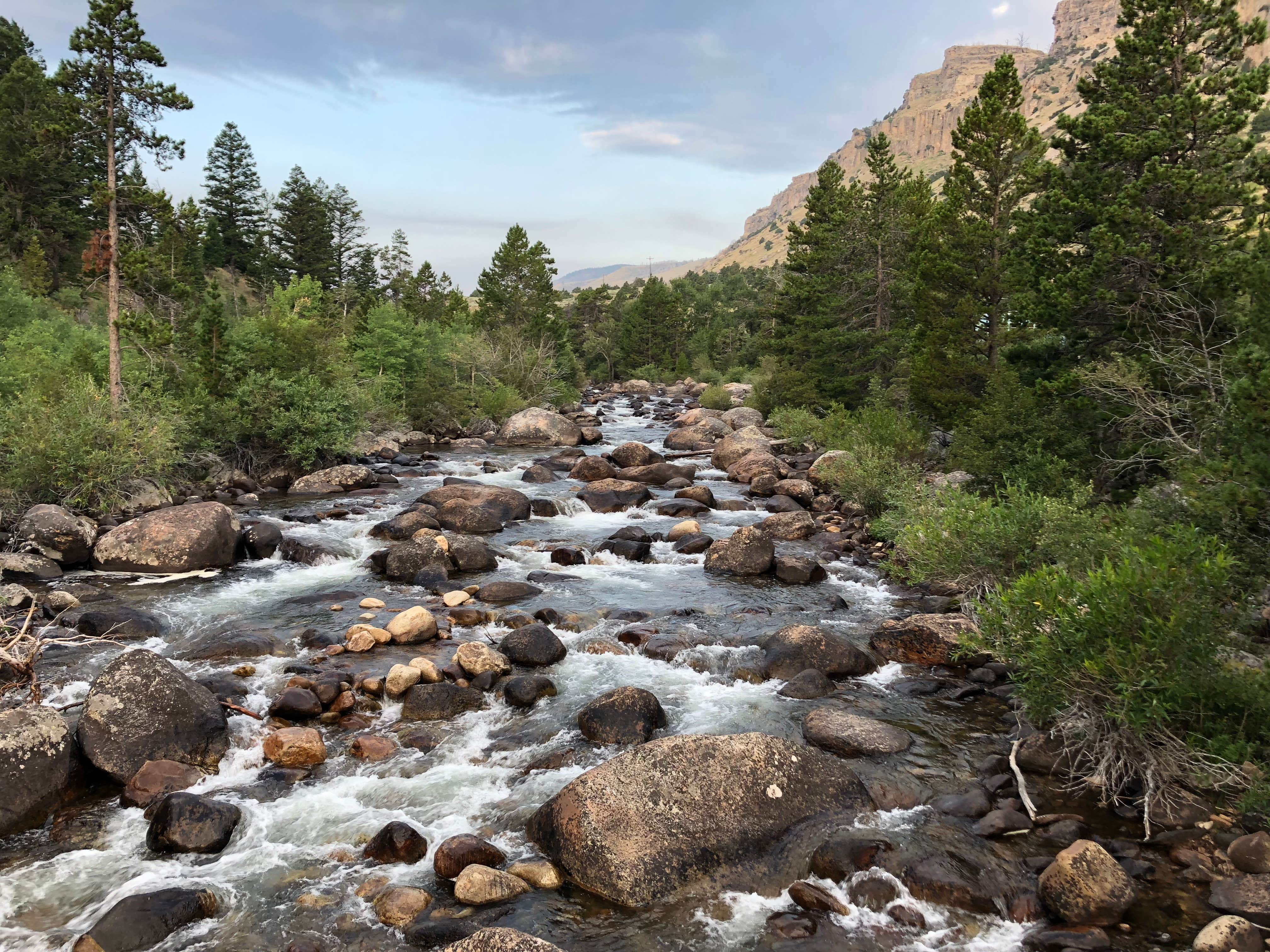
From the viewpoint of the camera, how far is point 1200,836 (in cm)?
651

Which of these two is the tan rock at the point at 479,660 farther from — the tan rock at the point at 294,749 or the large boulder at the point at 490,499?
the large boulder at the point at 490,499

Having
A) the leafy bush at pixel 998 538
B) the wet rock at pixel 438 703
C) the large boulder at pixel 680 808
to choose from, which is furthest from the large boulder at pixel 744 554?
the large boulder at pixel 680 808

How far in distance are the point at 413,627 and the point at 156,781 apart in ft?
15.2

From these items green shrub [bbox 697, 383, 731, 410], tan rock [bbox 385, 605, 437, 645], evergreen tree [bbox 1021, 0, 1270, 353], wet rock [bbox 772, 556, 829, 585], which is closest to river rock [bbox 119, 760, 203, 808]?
tan rock [bbox 385, 605, 437, 645]

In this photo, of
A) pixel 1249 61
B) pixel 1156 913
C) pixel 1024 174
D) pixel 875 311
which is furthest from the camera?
pixel 1249 61

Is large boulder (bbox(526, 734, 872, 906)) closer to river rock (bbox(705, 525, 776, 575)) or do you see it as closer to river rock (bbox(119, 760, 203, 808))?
river rock (bbox(119, 760, 203, 808))

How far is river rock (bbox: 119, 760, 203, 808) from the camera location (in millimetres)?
7637

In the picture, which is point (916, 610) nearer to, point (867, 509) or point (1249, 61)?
point (867, 509)

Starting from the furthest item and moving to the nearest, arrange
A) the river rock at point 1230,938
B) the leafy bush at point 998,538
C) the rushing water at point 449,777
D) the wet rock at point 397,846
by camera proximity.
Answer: the leafy bush at point 998,538 < the wet rock at point 397,846 < the rushing water at point 449,777 < the river rock at point 1230,938

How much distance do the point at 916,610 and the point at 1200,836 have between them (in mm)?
7325

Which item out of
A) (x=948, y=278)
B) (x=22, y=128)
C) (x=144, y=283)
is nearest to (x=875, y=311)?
(x=948, y=278)

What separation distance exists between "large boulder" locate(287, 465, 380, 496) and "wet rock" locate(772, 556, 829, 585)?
1514cm

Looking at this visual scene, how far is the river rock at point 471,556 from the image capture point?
1633cm

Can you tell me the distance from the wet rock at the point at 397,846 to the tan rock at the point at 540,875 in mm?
898
